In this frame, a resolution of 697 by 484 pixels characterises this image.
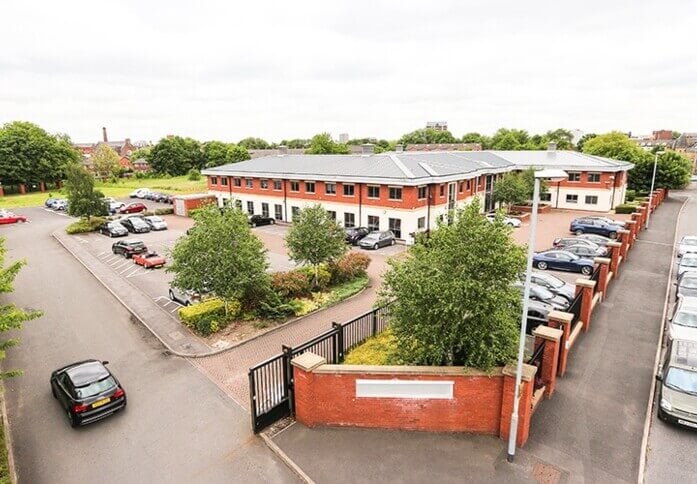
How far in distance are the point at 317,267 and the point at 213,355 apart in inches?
305

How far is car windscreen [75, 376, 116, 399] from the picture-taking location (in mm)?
11031

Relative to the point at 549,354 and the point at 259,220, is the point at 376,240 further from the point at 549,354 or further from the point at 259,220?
the point at 549,354

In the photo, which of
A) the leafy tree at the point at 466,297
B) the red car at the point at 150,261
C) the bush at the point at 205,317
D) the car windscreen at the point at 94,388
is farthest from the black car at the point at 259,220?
the leafy tree at the point at 466,297

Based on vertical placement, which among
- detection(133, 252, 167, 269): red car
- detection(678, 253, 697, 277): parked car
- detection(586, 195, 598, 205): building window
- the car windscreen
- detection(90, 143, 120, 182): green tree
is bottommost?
detection(133, 252, 167, 269): red car

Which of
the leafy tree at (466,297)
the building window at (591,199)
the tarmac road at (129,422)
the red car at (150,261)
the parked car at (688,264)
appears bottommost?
the tarmac road at (129,422)

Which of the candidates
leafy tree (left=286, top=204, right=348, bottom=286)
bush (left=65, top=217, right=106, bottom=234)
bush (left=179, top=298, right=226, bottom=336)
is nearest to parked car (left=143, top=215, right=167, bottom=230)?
bush (left=65, top=217, right=106, bottom=234)

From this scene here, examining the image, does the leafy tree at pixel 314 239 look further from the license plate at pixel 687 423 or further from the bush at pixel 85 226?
the bush at pixel 85 226

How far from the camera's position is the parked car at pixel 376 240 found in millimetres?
31125

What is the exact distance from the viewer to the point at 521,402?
9.51 metres

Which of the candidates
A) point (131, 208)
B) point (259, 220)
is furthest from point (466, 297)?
point (131, 208)

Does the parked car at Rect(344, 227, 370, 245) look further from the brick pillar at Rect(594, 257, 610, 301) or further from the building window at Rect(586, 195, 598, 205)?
the building window at Rect(586, 195, 598, 205)

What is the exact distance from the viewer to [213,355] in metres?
14.8

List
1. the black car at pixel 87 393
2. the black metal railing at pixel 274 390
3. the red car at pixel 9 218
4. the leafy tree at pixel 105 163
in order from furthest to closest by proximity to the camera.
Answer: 1. the leafy tree at pixel 105 163
2. the red car at pixel 9 218
3. the black car at pixel 87 393
4. the black metal railing at pixel 274 390

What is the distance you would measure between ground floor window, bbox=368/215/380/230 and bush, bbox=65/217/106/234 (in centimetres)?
2522
